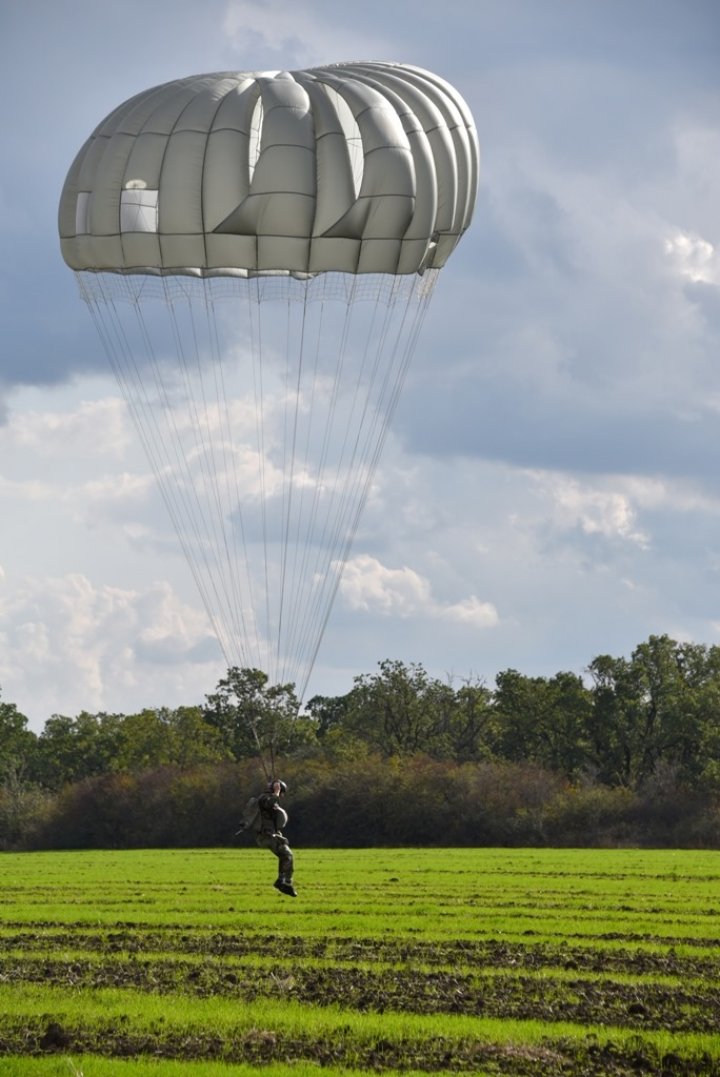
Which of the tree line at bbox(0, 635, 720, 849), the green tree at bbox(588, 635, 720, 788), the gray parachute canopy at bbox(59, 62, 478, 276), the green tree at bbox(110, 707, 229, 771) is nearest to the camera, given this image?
the gray parachute canopy at bbox(59, 62, 478, 276)

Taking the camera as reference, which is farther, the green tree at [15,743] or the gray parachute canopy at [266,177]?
the green tree at [15,743]

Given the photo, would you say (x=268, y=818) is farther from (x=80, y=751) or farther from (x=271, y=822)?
(x=80, y=751)

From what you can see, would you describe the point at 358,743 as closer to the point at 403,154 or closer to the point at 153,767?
the point at 153,767

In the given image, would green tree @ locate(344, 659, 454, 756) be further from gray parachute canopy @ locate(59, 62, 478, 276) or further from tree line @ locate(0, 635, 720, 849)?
gray parachute canopy @ locate(59, 62, 478, 276)

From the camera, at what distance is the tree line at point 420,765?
66875mm

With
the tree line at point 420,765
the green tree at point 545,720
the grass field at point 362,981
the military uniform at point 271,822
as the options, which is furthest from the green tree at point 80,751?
the military uniform at point 271,822

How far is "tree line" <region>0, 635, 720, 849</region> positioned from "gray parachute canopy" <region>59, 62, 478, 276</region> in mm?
28788

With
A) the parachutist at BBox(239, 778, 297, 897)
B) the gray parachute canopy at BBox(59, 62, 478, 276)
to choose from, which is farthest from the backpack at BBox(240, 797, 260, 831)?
the gray parachute canopy at BBox(59, 62, 478, 276)

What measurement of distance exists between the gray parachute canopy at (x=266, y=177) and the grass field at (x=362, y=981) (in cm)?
1098

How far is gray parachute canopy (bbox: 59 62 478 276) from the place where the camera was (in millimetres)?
21859

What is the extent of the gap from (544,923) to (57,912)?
989 cm

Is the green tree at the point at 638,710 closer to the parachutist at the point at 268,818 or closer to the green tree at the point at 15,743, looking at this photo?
the green tree at the point at 15,743

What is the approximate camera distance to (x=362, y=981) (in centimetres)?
1717

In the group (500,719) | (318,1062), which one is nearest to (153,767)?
(500,719)
